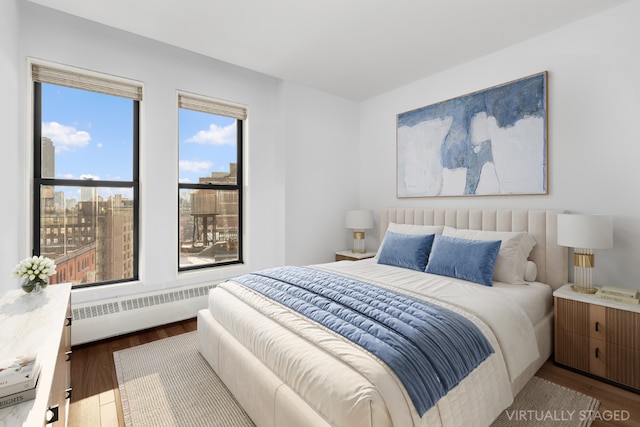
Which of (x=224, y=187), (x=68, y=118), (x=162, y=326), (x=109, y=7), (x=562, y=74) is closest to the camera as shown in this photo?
(x=109, y=7)

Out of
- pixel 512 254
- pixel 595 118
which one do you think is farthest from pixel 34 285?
pixel 595 118

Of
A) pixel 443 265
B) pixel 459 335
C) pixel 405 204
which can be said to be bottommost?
pixel 459 335

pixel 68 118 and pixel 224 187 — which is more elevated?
pixel 68 118

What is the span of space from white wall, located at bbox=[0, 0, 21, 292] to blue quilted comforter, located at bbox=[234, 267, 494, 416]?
1.83 m

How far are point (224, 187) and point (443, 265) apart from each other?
2.60 meters

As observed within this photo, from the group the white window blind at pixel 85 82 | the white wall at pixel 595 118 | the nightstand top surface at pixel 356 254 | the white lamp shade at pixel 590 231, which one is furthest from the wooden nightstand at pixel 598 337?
the white window blind at pixel 85 82

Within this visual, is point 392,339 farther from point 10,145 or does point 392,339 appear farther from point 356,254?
point 10,145

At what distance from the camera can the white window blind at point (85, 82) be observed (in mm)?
2590

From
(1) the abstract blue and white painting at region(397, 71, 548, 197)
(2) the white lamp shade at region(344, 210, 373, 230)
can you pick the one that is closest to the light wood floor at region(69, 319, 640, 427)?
(1) the abstract blue and white painting at region(397, 71, 548, 197)

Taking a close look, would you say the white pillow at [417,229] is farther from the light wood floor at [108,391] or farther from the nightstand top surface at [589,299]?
the light wood floor at [108,391]

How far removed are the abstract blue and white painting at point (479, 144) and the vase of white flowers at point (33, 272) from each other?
136 inches

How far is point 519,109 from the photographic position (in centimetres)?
286

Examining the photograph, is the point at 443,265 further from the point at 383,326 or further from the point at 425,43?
the point at 425,43

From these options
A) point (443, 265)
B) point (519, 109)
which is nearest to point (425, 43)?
point (519, 109)
